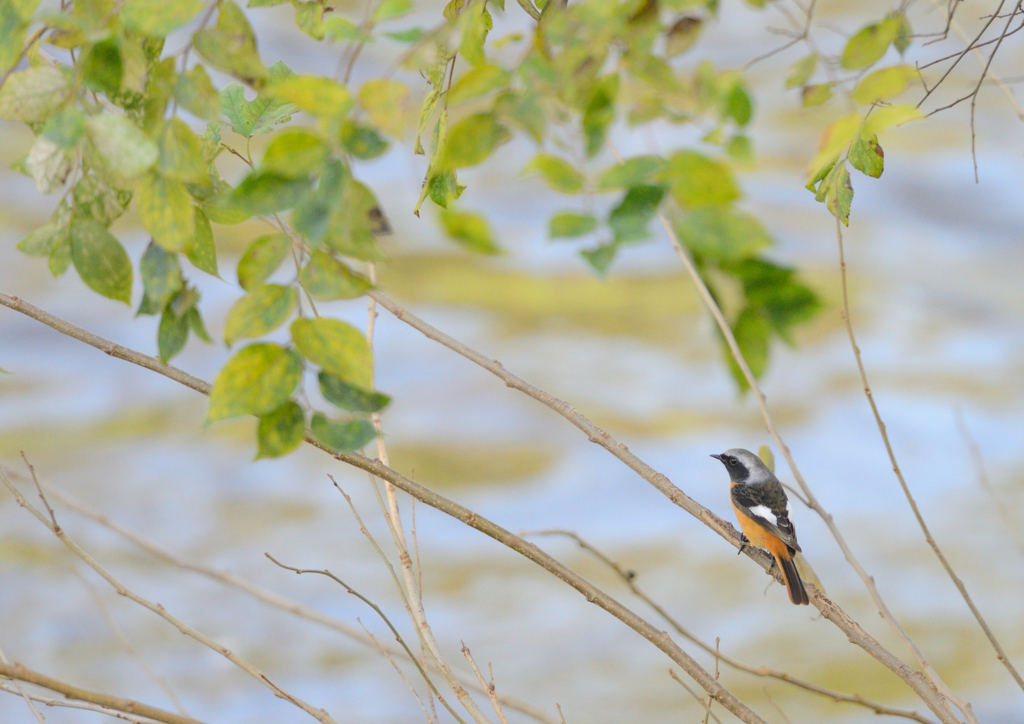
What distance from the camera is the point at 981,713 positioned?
3.73 m

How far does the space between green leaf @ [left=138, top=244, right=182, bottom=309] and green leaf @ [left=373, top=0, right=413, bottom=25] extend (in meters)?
0.28

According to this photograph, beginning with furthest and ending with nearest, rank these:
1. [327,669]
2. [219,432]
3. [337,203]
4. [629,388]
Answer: [629,388]
[219,432]
[327,669]
[337,203]

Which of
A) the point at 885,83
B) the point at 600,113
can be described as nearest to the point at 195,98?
the point at 600,113

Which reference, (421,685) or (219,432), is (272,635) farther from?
(219,432)

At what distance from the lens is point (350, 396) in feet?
2.53

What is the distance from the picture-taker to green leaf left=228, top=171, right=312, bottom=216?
69 cm

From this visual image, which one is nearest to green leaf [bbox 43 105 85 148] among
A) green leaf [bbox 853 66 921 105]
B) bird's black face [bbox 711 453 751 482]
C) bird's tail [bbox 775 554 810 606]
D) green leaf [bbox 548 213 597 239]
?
green leaf [bbox 548 213 597 239]

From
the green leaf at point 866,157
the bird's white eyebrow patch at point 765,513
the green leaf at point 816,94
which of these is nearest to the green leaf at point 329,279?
the green leaf at point 866,157

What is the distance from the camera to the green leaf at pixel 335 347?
2.44 ft

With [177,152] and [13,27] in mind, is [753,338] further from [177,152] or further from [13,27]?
[13,27]

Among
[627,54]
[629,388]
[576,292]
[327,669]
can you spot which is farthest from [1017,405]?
[627,54]

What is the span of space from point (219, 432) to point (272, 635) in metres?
1.65

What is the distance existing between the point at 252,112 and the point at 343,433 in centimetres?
56

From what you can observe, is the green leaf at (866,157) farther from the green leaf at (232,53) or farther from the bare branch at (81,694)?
the bare branch at (81,694)
